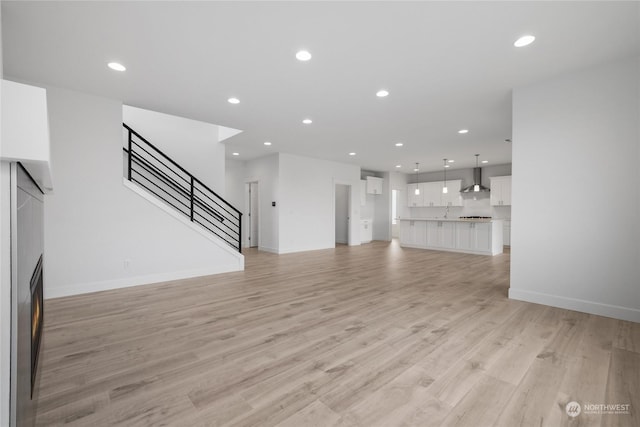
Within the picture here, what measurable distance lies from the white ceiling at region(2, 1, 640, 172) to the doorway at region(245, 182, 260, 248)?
4423 millimetres

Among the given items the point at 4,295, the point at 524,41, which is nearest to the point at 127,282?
the point at 4,295

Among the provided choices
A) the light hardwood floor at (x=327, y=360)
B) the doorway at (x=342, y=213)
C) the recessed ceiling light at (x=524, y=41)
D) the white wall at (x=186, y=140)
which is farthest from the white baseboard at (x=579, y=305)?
the doorway at (x=342, y=213)

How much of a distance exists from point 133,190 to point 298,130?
9.92ft

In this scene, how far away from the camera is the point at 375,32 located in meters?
2.54

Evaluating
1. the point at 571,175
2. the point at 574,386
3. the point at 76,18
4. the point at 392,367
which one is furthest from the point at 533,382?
the point at 76,18

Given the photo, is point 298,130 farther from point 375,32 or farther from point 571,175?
point 571,175

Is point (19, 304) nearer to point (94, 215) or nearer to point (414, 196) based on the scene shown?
point (94, 215)

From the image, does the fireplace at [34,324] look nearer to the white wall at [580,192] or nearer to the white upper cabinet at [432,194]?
the white wall at [580,192]

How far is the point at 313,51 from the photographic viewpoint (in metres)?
2.84

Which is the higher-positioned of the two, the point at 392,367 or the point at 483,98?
the point at 483,98

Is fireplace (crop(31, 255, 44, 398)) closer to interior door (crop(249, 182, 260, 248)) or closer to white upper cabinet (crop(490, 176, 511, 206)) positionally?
interior door (crop(249, 182, 260, 248))

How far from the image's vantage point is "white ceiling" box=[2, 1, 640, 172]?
2.29 m

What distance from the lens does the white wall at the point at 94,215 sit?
12.2 feet

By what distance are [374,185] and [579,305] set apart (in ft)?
26.8
